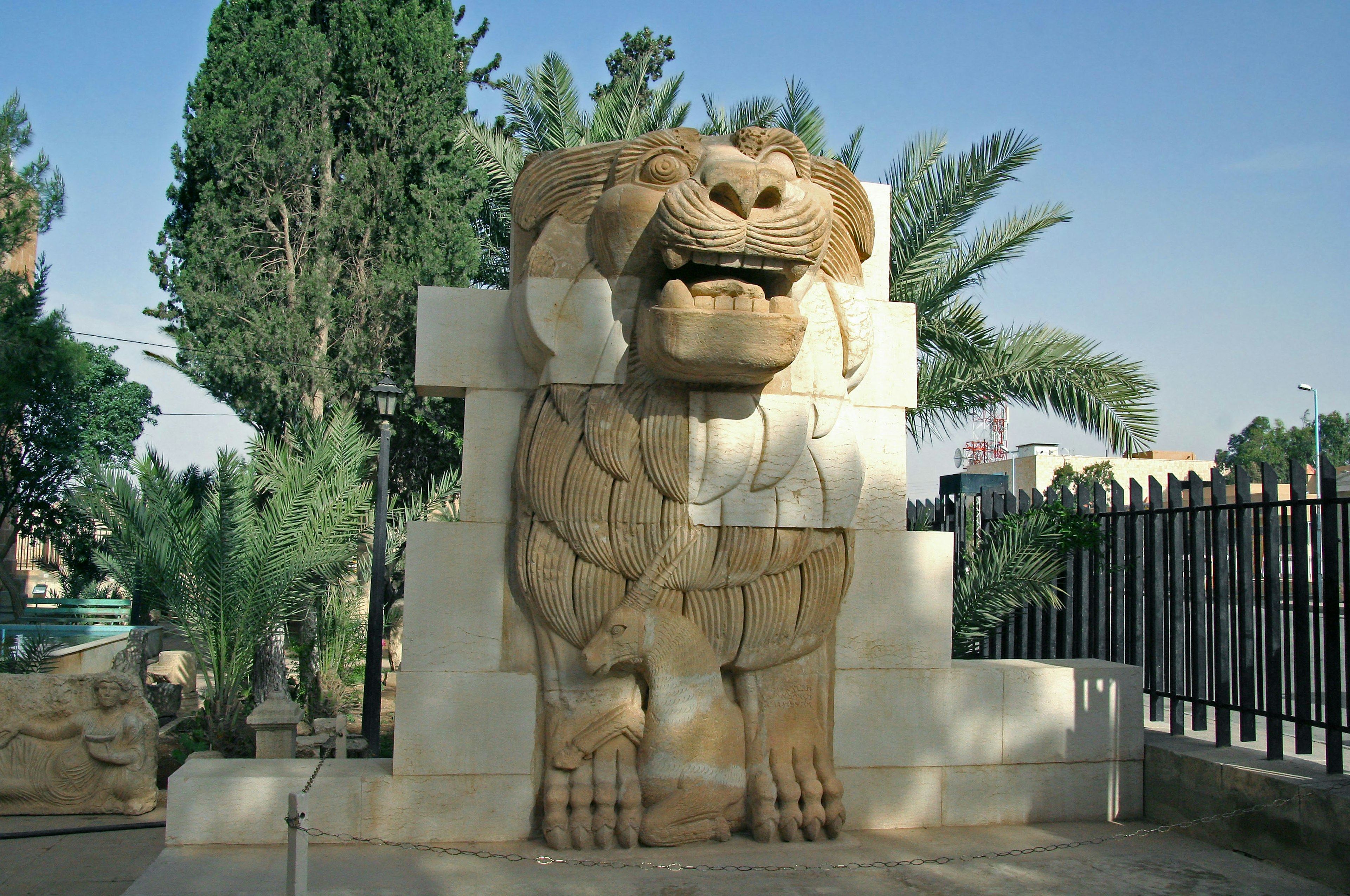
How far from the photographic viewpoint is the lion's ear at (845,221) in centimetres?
478

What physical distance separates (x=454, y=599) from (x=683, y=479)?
1181 millimetres

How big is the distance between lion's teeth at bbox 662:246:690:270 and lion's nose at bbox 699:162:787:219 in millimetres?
263

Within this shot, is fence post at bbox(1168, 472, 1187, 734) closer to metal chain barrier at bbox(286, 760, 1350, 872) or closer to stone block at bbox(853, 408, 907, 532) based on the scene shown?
metal chain barrier at bbox(286, 760, 1350, 872)

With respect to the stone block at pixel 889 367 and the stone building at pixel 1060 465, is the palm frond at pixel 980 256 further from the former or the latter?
the stone building at pixel 1060 465

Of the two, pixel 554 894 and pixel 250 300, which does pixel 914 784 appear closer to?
pixel 554 894

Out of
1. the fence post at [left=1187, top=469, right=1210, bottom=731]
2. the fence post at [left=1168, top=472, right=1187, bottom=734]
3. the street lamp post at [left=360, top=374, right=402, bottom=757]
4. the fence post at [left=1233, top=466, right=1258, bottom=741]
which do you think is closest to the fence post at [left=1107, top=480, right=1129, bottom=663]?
the fence post at [left=1168, top=472, right=1187, bottom=734]

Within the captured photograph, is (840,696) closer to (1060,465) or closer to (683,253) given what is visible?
(683,253)

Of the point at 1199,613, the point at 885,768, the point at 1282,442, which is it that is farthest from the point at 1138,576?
the point at 1282,442

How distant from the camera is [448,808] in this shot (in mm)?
4402

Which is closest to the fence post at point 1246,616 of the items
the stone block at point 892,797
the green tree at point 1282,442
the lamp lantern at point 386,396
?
the stone block at point 892,797

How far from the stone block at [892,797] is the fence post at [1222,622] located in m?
1.58

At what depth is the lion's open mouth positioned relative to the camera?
4.23 m

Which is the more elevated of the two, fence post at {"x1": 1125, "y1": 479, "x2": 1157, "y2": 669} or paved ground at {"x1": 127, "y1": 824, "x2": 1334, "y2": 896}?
fence post at {"x1": 1125, "y1": 479, "x2": 1157, "y2": 669}

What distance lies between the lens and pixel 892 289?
942cm
